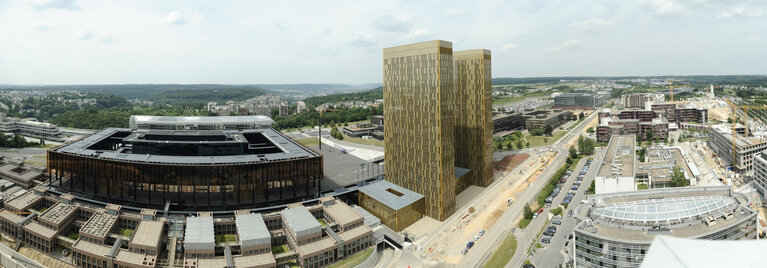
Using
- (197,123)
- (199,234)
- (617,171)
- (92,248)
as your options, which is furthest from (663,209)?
(197,123)

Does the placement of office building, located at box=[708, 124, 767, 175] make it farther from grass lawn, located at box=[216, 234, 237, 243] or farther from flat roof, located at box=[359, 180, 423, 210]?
grass lawn, located at box=[216, 234, 237, 243]

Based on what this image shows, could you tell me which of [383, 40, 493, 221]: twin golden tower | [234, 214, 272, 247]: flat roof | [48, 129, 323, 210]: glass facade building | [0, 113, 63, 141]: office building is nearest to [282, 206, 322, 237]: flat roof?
[234, 214, 272, 247]: flat roof

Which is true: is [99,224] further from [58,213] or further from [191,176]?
[191,176]

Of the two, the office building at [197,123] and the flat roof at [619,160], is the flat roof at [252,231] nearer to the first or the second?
the flat roof at [619,160]

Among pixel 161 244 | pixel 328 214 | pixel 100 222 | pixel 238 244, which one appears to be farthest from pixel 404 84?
pixel 100 222

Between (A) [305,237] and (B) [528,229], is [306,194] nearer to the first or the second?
(A) [305,237]

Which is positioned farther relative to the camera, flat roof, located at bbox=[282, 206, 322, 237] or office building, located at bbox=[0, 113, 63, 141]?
office building, located at bbox=[0, 113, 63, 141]
